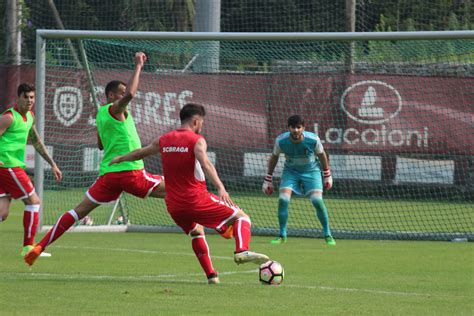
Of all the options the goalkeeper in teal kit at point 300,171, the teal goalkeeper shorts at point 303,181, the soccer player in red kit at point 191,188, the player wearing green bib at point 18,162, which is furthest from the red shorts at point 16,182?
the teal goalkeeper shorts at point 303,181

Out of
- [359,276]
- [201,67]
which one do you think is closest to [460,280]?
[359,276]

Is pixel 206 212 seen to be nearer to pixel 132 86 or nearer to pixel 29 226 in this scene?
pixel 132 86

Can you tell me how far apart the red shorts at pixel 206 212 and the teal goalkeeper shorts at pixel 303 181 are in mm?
6175

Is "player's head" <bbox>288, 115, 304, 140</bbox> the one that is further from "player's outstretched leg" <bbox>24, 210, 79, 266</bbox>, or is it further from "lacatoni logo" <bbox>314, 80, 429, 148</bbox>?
"lacatoni logo" <bbox>314, 80, 429, 148</bbox>

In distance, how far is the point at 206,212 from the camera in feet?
34.4

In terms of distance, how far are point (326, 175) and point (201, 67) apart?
5.45 meters

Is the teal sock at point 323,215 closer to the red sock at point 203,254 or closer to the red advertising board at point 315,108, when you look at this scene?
the red advertising board at point 315,108

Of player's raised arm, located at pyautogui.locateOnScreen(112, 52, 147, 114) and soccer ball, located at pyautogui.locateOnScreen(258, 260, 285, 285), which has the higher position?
player's raised arm, located at pyautogui.locateOnScreen(112, 52, 147, 114)

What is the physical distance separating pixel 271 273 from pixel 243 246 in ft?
1.22

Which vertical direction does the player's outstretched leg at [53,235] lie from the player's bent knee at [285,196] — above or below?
above

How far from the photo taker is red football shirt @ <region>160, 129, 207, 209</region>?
34.0ft

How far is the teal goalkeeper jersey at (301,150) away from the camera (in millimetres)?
16297

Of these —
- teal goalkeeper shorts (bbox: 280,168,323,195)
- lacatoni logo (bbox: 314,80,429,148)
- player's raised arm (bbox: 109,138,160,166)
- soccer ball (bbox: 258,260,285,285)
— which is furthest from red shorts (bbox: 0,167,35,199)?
lacatoni logo (bbox: 314,80,429,148)

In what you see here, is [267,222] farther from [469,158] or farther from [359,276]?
[359,276]
